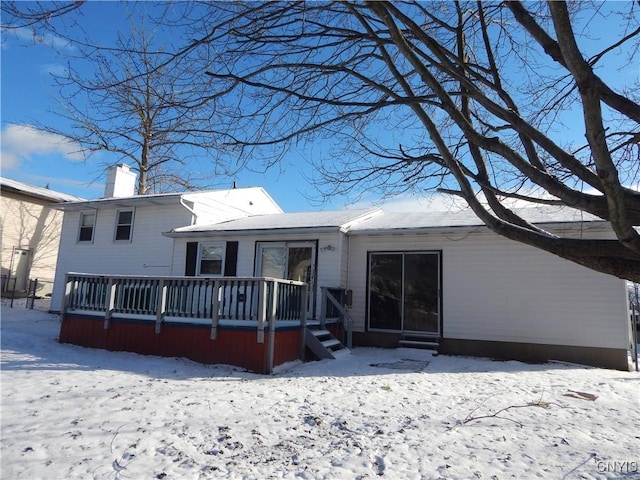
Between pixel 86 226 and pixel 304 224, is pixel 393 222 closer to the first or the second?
pixel 304 224

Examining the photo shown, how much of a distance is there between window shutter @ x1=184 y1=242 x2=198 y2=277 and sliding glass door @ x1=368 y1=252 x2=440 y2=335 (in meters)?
5.48

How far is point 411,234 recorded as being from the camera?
11.5m

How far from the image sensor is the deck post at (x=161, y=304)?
8656 millimetres

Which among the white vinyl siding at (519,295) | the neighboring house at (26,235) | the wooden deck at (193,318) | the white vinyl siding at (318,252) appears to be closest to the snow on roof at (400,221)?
the white vinyl siding at (318,252)

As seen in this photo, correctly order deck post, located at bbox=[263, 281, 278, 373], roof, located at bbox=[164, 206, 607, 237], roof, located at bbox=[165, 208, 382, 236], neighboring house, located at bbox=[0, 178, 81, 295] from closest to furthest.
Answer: deck post, located at bbox=[263, 281, 278, 373] → roof, located at bbox=[164, 206, 607, 237] → roof, located at bbox=[165, 208, 382, 236] → neighboring house, located at bbox=[0, 178, 81, 295]

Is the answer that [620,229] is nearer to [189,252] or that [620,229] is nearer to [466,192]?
[466,192]

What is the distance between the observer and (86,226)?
1614 cm

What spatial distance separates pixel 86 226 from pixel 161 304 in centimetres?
940

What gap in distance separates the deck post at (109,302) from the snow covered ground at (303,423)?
1296 millimetres

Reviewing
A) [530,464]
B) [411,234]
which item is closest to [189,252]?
[411,234]

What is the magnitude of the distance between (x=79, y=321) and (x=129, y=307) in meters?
1.30

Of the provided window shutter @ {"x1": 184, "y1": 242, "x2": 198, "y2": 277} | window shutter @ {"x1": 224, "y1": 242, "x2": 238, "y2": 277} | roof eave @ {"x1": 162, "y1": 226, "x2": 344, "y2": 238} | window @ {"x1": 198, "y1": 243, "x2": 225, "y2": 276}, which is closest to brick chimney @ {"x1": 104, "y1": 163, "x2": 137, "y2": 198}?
roof eave @ {"x1": 162, "y1": 226, "x2": 344, "y2": 238}

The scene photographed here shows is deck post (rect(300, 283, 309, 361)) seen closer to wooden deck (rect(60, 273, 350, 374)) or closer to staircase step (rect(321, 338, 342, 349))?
wooden deck (rect(60, 273, 350, 374))

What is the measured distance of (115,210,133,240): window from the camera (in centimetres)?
1523
